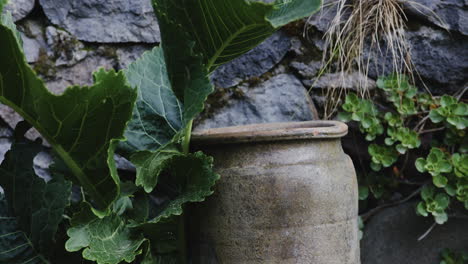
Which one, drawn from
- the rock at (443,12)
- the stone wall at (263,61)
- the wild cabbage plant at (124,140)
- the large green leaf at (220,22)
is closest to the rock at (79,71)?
the stone wall at (263,61)

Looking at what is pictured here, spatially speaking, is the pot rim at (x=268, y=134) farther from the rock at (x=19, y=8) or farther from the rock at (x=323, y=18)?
the rock at (x=19, y=8)

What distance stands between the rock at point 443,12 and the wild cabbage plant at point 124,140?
71 centimetres

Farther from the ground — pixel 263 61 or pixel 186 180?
pixel 263 61

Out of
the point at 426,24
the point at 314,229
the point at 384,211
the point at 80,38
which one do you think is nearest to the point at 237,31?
the point at 314,229

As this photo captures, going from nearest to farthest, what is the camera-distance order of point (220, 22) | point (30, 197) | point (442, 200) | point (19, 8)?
point (220, 22) < point (30, 197) < point (19, 8) < point (442, 200)

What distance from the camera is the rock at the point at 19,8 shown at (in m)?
1.66

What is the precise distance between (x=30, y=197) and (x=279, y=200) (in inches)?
25.7

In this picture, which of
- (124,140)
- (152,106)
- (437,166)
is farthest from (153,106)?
(437,166)

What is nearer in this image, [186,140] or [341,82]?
[186,140]

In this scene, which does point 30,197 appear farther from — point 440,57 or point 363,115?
point 440,57

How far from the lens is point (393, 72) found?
176cm

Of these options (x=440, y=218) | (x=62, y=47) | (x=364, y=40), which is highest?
(x=62, y=47)

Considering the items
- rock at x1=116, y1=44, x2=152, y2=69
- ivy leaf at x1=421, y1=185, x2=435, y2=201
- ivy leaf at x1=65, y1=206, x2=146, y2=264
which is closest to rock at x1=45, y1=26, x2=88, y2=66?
rock at x1=116, y1=44, x2=152, y2=69

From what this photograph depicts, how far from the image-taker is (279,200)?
52.1 inches
